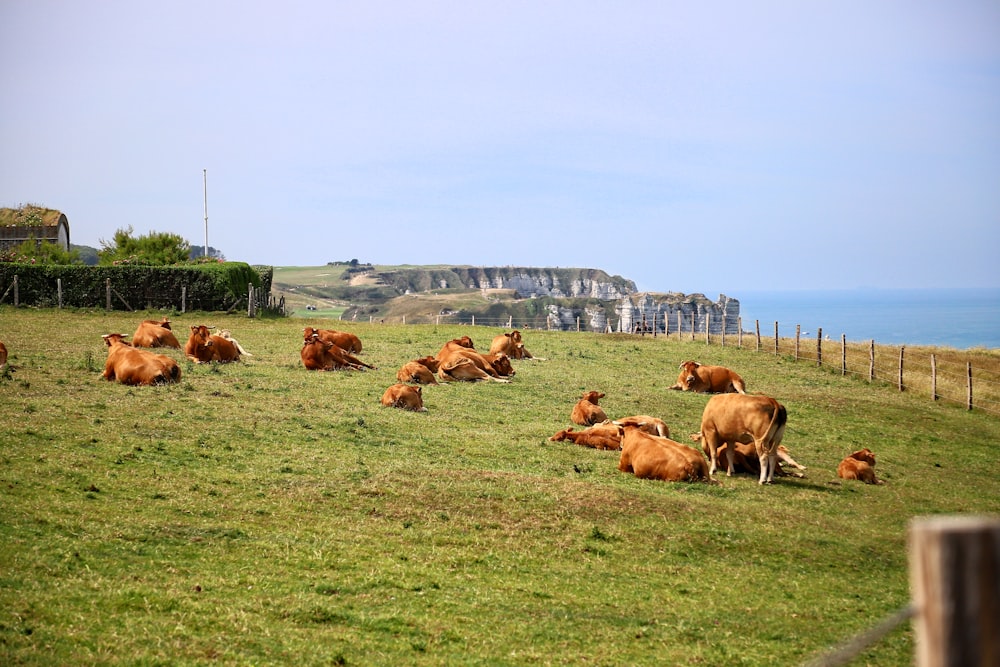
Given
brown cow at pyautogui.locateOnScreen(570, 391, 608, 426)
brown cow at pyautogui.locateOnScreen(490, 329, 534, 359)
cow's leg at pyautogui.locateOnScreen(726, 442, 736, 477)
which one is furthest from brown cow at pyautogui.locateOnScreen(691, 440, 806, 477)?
brown cow at pyautogui.locateOnScreen(490, 329, 534, 359)

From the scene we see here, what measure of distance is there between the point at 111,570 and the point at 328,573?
2.23 metres

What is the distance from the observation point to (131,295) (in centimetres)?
4684

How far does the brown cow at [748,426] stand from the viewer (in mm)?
17594

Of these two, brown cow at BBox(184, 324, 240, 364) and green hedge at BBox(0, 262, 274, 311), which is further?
green hedge at BBox(0, 262, 274, 311)

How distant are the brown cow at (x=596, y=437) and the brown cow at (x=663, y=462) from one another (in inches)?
66.4

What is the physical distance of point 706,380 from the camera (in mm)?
29438

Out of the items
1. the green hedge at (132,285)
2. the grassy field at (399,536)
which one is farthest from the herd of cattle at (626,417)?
the green hedge at (132,285)

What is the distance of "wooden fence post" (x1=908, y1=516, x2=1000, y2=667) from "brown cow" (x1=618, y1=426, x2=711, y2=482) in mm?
13481

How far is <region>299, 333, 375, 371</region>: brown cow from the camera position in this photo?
1058 inches

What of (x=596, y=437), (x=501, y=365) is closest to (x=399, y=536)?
(x=596, y=437)

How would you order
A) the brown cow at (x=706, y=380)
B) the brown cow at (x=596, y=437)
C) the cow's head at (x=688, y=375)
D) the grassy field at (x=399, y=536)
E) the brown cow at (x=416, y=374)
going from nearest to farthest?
the grassy field at (x=399, y=536) < the brown cow at (x=596, y=437) < the brown cow at (x=416, y=374) < the cow's head at (x=688, y=375) < the brown cow at (x=706, y=380)

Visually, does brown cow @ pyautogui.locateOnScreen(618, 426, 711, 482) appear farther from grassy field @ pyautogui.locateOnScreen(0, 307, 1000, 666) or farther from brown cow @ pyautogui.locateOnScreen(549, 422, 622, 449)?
brown cow @ pyautogui.locateOnScreen(549, 422, 622, 449)

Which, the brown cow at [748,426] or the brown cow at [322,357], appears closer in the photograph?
the brown cow at [748,426]

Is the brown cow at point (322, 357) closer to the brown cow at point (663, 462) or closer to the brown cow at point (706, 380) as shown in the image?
the brown cow at point (706, 380)
